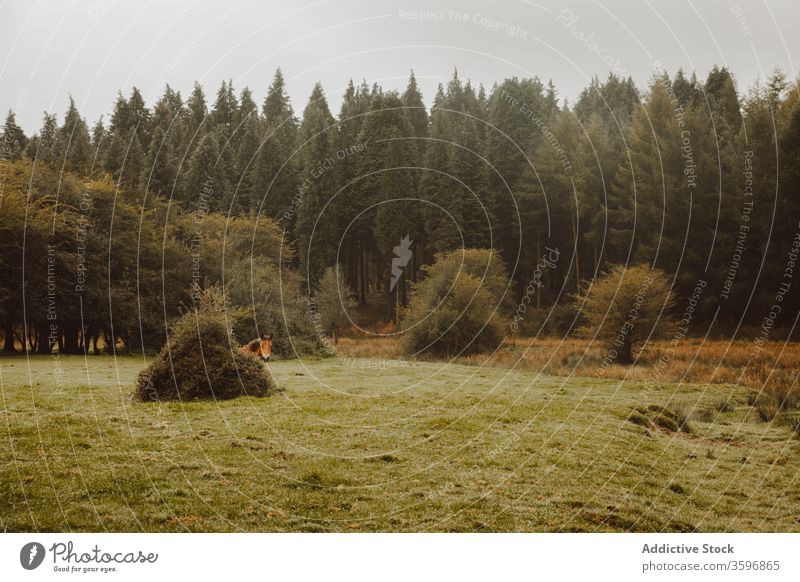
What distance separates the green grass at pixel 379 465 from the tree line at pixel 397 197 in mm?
16643

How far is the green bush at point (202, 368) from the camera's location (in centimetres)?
1789

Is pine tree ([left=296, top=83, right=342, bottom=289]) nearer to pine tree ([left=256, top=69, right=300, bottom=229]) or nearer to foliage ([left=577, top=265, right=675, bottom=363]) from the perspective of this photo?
pine tree ([left=256, top=69, right=300, bottom=229])

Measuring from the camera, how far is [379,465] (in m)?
11.7

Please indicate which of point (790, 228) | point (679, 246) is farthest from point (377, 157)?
point (790, 228)

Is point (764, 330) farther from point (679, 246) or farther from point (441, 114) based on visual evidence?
point (441, 114)

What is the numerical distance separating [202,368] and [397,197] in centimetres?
4306

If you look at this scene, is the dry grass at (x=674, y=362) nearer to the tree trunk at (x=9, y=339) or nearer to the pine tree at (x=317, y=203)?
the tree trunk at (x=9, y=339)

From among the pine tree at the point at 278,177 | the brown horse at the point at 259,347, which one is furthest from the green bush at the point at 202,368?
the pine tree at the point at 278,177

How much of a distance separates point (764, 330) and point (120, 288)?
1478 inches

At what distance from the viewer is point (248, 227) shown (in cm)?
5088
